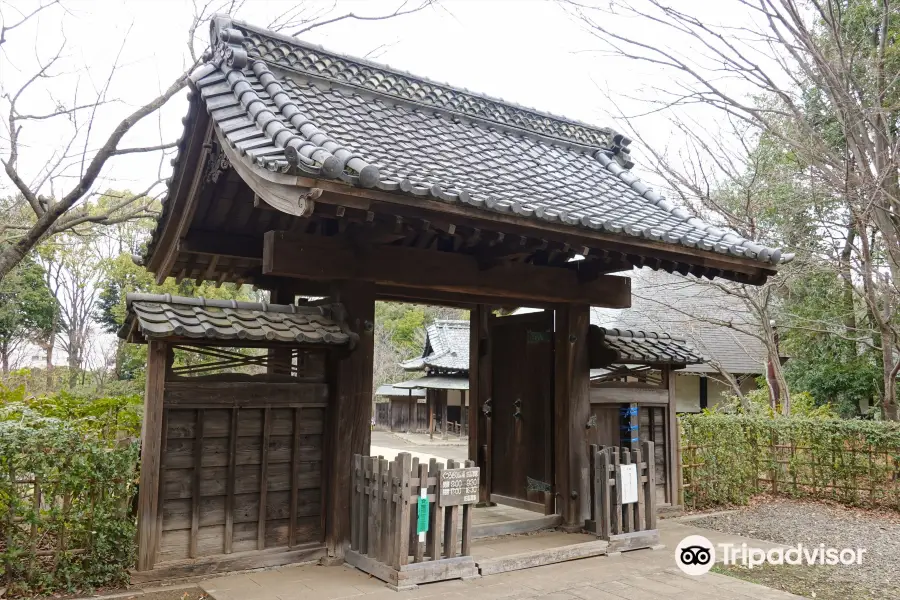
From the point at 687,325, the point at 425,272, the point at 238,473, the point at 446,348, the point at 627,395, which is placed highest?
the point at 687,325

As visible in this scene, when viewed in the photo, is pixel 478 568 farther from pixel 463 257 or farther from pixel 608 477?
pixel 463 257

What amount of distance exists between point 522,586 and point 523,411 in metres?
2.70

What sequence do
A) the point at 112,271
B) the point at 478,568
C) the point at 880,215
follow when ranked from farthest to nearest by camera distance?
the point at 112,271 → the point at 880,215 → the point at 478,568

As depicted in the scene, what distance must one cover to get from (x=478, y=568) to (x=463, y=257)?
9.24 feet

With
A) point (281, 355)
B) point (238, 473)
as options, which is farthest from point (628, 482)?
point (238, 473)

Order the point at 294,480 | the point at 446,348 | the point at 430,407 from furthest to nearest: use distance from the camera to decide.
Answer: the point at 430,407 < the point at 446,348 < the point at 294,480

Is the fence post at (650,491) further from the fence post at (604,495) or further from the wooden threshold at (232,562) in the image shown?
the wooden threshold at (232,562)

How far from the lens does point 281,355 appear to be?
241 inches

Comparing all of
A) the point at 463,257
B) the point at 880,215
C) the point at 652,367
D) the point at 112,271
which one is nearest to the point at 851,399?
the point at 880,215

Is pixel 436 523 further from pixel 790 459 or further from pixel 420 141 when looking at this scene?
pixel 790 459

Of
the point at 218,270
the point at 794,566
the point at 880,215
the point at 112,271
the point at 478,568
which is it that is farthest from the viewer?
the point at 112,271

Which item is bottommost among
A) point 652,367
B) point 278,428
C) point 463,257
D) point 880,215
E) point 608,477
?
point 608,477

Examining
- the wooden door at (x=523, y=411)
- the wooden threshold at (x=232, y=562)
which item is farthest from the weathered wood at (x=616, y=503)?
the wooden threshold at (x=232, y=562)

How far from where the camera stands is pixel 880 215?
10.2m
